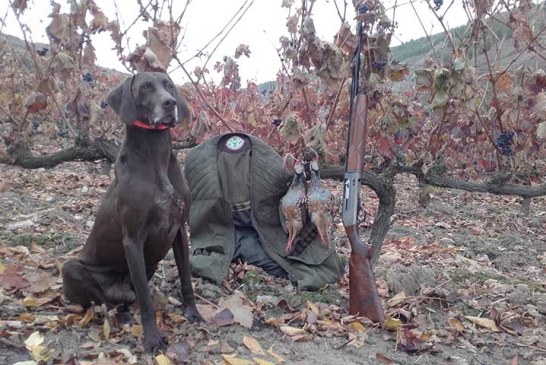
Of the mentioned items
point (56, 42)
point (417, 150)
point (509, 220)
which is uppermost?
point (56, 42)

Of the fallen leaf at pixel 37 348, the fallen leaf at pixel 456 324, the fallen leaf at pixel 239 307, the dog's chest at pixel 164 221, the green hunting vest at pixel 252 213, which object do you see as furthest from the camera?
the green hunting vest at pixel 252 213

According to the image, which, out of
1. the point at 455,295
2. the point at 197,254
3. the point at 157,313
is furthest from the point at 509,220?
the point at 157,313

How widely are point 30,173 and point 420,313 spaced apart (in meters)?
6.88

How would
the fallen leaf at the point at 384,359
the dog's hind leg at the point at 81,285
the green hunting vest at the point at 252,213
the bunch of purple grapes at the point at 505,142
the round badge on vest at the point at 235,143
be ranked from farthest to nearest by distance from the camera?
the bunch of purple grapes at the point at 505,142 → the round badge on vest at the point at 235,143 → the green hunting vest at the point at 252,213 → the dog's hind leg at the point at 81,285 → the fallen leaf at the point at 384,359

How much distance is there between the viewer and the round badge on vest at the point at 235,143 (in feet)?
15.2

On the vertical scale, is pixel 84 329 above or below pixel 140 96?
below

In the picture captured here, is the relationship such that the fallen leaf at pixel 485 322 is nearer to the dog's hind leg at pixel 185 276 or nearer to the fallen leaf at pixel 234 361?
the fallen leaf at pixel 234 361

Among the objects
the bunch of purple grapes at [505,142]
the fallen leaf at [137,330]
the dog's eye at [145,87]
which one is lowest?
the fallen leaf at [137,330]

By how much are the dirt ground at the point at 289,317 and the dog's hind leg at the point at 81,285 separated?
83mm

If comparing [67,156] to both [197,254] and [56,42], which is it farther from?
[197,254]

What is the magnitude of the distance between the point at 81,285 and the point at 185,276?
571 millimetres

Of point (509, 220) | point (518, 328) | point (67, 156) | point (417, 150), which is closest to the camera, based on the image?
point (518, 328)

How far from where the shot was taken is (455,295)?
4.38 m

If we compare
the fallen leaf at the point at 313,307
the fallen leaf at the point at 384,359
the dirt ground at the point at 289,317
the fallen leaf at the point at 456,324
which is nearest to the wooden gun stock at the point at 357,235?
the dirt ground at the point at 289,317
